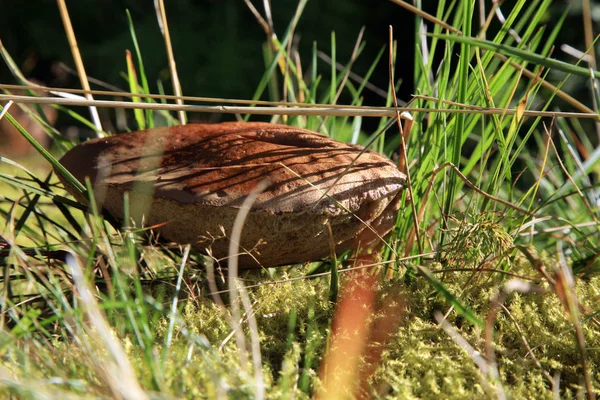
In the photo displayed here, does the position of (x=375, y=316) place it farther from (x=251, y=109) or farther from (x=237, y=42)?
(x=237, y=42)

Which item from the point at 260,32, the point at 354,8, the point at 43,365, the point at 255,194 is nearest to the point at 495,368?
the point at 255,194

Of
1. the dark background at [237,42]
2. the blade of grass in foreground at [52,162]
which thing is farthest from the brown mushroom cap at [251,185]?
the dark background at [237,42]

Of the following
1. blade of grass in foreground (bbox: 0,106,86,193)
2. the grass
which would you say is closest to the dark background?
the grass

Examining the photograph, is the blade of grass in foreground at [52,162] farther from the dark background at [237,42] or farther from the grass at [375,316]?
the dark background at [237,42]

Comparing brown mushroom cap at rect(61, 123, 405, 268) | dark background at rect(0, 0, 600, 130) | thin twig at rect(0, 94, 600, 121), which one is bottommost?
dark background at rect(0, 0, 600, 130)

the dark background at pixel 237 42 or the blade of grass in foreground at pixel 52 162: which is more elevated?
the blade of grass in foreground at pixel 52 162

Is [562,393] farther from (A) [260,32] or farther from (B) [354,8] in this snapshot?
(A) [260,32]

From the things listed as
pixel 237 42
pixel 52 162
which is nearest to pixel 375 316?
pixel 52 162

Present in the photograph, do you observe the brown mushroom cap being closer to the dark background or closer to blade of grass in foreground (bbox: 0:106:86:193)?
blade of grass in foreground (bbox: 0:106:86:193)
